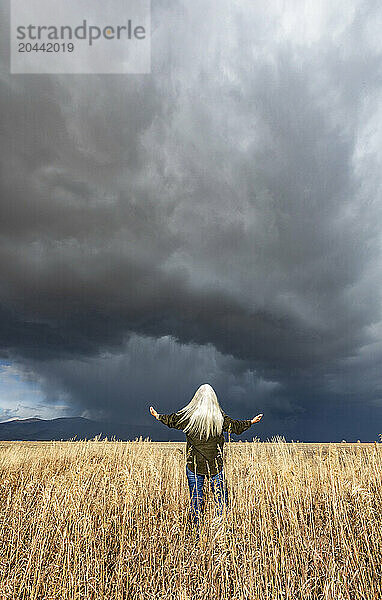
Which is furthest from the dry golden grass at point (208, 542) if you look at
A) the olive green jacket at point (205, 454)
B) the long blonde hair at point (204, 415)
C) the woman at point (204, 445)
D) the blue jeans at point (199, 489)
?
the long blonde hair at point (204, 415)

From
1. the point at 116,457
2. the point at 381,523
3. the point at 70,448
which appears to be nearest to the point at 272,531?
the point at 381,523

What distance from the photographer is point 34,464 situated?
12656 millimetres

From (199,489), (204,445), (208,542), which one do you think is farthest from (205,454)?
(208,542)

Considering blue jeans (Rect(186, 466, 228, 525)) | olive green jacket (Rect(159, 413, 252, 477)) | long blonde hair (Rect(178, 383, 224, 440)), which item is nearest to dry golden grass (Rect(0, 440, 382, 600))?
blue jeans (Rect(186, 466, 228, 525))

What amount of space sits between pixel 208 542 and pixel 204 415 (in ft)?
5.02

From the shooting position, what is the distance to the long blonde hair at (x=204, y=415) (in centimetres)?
590

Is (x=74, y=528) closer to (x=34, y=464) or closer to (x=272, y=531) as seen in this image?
(x=272, y=531)

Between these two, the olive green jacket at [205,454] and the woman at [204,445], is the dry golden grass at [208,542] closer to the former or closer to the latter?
the woman at [204,445]

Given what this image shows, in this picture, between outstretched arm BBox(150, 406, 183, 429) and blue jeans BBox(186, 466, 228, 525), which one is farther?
outstretched arm BBox(150, 406, 183, 429)

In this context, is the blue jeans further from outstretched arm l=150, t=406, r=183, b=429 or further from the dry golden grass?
outstretched arm l=150, t=406, r=183, b=429

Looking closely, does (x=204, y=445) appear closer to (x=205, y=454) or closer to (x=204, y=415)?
(x=205, y=454)

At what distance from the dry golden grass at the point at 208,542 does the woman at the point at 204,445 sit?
0.39 meters

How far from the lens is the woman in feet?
19.4

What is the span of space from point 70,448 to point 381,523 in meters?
12.0
